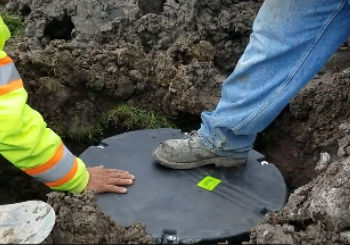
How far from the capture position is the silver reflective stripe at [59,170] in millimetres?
1771

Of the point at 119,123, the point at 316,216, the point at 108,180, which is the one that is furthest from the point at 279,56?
the point at 119,123

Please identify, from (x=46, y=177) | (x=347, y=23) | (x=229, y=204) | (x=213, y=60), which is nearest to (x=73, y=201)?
(x=46, y=177)

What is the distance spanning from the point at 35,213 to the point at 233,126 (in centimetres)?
82

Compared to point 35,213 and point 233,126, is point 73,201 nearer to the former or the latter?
point 35,213

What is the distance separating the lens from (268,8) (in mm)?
1854

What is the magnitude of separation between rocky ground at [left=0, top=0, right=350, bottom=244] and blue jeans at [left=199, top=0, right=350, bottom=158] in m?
0.33

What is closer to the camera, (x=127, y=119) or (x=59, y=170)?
(x=59, y=170)

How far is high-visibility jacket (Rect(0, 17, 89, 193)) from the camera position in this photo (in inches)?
62.0

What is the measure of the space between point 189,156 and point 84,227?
791 mm

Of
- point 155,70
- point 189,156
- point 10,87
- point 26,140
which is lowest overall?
point 189,156

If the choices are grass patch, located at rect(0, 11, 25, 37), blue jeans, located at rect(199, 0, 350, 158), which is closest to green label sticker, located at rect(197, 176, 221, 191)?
blue jeans, located at rect(199, 0, 350, 158)

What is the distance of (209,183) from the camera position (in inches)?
86.7

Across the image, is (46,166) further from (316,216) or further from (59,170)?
(316,216)

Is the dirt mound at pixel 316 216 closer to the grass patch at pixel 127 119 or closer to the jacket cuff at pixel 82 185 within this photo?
the jacket cuff at pixel 82 185
